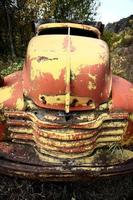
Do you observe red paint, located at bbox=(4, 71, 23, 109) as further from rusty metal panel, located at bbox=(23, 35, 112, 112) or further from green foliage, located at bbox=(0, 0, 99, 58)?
green foliage, located at bbox=(0, 0, 99, 58)

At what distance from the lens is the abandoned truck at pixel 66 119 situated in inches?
198

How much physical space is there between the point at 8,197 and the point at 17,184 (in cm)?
20

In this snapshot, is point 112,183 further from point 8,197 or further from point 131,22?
point 131,22

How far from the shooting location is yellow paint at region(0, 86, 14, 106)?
17.6ft

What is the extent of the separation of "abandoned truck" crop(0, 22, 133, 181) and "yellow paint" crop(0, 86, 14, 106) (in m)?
0.01

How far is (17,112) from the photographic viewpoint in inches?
204

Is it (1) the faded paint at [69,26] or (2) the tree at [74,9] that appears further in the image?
(2) the tree at [74,9]

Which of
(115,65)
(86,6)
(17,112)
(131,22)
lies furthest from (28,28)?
(17,112)

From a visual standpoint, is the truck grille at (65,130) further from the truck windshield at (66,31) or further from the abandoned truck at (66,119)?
the truck windshield at (66,31)

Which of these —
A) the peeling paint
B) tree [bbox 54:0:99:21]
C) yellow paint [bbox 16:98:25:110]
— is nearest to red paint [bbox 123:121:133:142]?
the peeling paint

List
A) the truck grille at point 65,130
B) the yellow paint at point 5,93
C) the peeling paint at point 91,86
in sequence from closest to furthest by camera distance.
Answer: the truck grille at point 65,130 < the peeling paint at point 91,86 < the yellow paint at point 5,93

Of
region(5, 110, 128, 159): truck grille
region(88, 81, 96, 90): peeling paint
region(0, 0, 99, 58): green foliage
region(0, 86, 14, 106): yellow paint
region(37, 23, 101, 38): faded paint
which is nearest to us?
region(5, 110, 128, 159): truck grille

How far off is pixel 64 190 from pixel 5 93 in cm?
137

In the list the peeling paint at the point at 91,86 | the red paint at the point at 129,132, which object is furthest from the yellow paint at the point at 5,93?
the red paint at the point at 129,132
